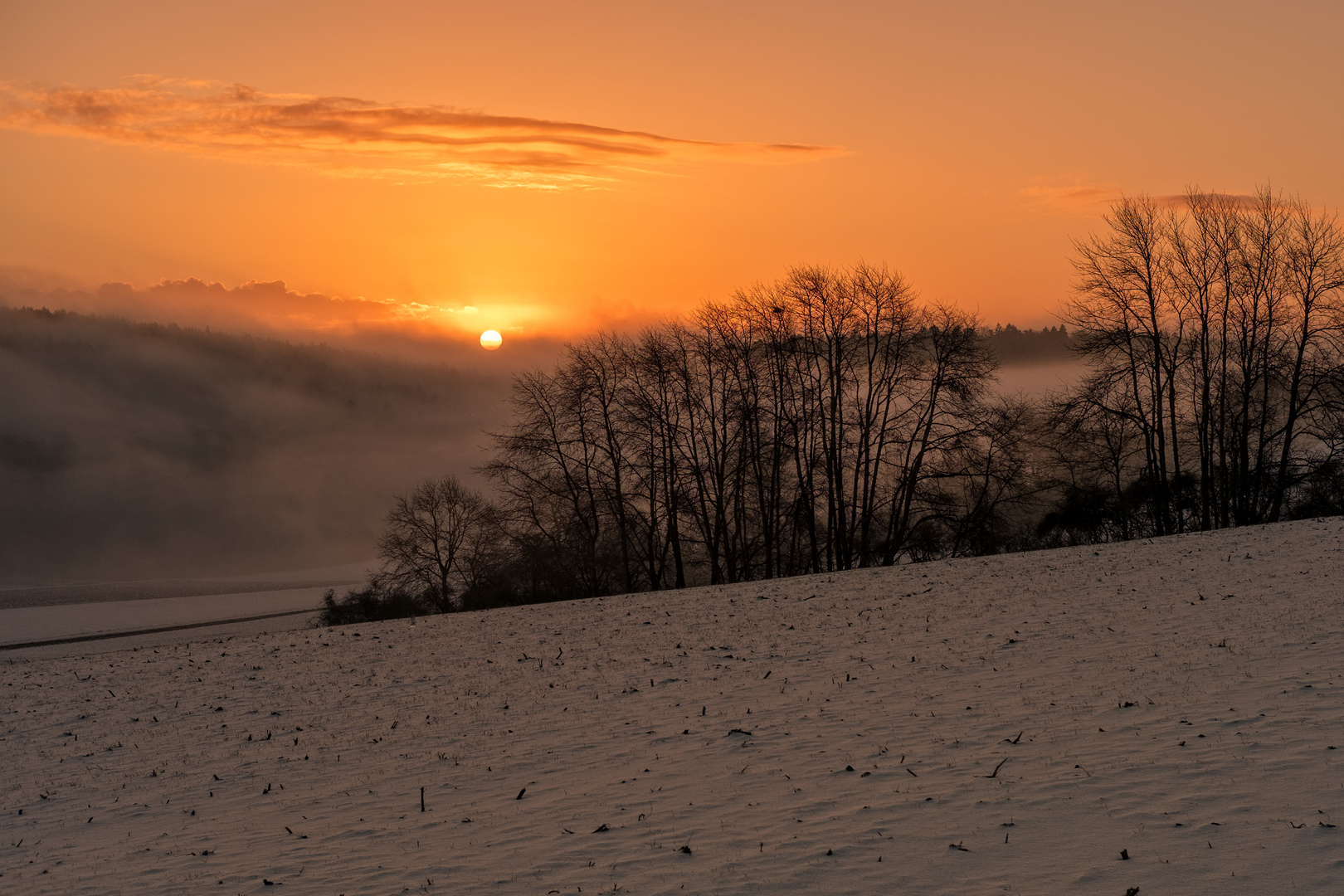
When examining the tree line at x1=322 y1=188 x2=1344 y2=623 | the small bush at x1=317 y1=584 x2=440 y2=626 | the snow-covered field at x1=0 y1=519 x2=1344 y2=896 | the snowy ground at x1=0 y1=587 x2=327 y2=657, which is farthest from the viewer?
the snowy ground at x1=0 y1=587 x2=327 y2=657

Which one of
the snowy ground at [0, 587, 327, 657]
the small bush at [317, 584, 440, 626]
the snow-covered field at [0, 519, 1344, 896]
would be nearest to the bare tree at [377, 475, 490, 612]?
the small bush at [317, 584, 440, 626]

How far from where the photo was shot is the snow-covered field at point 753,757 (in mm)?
8188

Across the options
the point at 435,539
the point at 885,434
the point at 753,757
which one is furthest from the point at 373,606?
the point at 753,757

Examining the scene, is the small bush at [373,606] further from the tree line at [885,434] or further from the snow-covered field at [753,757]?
the snow-covered field at [753,757]

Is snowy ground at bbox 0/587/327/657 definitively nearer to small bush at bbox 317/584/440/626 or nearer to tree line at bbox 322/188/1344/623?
small bush at bbox 317/584/440/626

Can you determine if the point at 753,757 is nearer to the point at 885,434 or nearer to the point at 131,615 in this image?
the point at 885,434

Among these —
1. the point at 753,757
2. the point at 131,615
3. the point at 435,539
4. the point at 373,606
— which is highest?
the point at 435,539

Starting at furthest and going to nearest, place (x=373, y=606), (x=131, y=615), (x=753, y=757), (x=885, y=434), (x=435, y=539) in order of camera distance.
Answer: (x=131, y=615)
(x=435, y=539)
(x=373, y=606)
(x=885, y=434)
(x=753, y=757)

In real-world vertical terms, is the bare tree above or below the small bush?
above

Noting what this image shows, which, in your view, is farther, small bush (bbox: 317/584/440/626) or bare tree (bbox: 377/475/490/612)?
bare tree (bbox: 377/475/490/612)

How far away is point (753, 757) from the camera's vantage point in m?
11.7

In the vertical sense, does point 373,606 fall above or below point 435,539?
below

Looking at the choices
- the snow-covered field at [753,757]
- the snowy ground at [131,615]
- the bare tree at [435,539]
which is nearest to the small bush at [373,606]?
the bare tree at [435,539]

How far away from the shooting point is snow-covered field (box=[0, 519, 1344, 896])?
8188 millimetres
